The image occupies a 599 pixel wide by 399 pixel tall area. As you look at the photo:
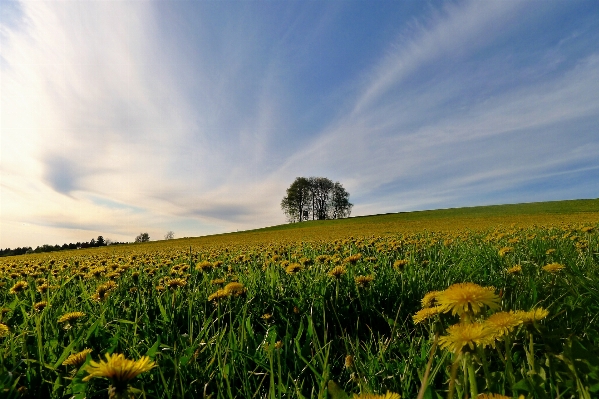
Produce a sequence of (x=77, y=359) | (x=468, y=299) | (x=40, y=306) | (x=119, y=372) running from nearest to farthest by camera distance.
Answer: (x=119, y=372)
(x=468, y=299)
(x=77, y=359)
(x=40, y=306)

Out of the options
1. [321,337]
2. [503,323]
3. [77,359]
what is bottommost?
[321,337]

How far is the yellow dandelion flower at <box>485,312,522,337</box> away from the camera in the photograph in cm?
125

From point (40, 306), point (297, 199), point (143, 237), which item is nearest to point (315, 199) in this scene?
point (297, 199)

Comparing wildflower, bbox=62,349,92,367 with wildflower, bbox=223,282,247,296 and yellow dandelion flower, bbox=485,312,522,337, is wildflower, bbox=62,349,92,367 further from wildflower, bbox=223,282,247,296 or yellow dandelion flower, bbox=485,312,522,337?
yellow dandelion flower, bbox=485,312,522,337

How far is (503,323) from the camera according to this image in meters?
1.28

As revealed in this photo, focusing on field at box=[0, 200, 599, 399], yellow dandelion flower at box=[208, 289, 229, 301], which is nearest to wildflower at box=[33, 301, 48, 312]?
field at box=[0, 200, 599, 399]

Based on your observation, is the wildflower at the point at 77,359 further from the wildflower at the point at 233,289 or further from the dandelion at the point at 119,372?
the wildflower at the point at 233,289

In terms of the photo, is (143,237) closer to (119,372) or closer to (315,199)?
(315,199)

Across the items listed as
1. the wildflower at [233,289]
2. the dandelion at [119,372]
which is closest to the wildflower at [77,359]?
the dandelion at [119,372]

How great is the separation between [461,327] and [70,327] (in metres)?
2.36

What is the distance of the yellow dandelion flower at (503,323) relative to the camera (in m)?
1.25

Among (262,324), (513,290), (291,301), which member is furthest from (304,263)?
(513,290)

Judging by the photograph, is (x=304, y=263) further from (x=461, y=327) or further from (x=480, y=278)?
(x=461, y=327)

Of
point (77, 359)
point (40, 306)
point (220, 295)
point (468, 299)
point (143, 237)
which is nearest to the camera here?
point (468, 299)
